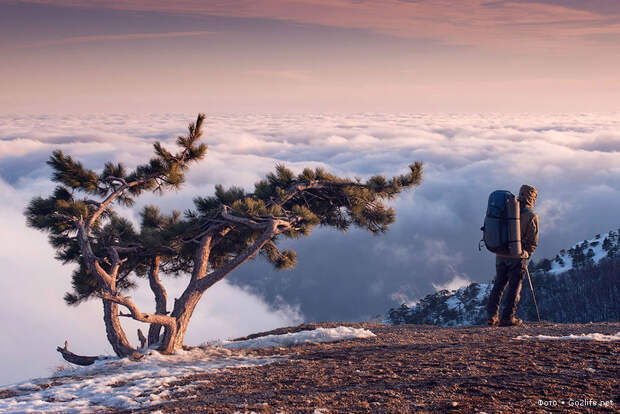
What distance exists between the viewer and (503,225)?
32.4 feet

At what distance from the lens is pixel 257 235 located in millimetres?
13633

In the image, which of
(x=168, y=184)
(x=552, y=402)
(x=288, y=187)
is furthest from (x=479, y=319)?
(x=552, y=402)

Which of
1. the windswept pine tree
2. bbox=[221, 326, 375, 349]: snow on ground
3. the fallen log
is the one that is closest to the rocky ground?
bbox=[221, 326, 375, 349]: snow on ground

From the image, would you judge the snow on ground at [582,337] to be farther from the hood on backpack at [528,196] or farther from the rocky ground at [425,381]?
the hood on backpack at [528,196]

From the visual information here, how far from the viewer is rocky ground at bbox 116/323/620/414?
17.9ft

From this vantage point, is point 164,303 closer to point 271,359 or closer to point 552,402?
point 271,359

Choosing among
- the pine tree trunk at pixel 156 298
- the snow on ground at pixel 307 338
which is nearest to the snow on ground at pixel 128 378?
the snow on ground at pixel 307 338

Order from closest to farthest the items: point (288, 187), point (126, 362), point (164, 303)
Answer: point (126, 362) → point (164, 303) → point (288, 187)

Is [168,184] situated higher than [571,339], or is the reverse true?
[168,184]

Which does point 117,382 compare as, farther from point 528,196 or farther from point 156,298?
point 528,196

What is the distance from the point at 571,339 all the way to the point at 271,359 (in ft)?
18.5

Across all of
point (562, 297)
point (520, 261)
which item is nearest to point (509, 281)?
point (520, 261)

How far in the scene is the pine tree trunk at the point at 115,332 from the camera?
11.0 m

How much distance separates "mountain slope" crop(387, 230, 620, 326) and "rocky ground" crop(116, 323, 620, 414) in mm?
45146
